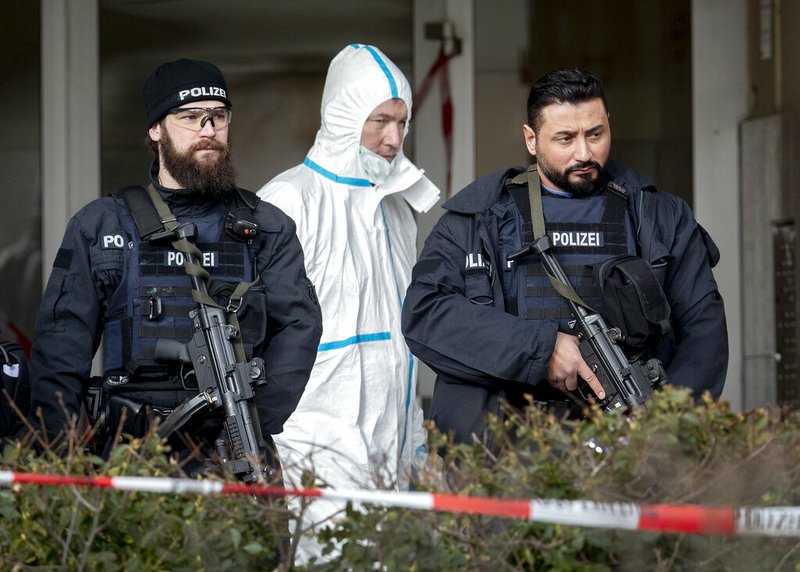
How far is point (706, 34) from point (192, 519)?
5213mm

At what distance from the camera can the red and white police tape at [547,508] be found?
2373mm

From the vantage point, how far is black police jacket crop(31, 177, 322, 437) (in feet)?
13.6

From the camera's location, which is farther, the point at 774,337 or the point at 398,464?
the point at 774,337

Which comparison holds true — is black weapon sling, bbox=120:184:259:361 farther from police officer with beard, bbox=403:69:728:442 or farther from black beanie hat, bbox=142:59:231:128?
police officer with beard, bbox=403:69:728:442

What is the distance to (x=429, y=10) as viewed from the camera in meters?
7.49

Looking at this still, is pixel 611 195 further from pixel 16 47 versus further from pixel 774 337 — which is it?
pixel 16 47

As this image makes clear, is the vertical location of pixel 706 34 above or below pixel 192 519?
above

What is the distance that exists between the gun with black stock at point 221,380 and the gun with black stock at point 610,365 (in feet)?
2.78

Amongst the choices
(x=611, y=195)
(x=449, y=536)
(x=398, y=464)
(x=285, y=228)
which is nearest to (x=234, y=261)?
(x=285, y=228)

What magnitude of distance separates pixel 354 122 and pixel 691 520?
3237 millimetres

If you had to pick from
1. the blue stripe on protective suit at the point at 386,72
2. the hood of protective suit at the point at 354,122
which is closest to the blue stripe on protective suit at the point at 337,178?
the hood of protective suit at the point at 354,122

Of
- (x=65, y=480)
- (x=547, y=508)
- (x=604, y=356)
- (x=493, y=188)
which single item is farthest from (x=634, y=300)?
(x=65, y=480)

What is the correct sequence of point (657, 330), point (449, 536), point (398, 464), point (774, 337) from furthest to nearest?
point (774, 337), point (657, 330), point (398, 464), point (449, 536)

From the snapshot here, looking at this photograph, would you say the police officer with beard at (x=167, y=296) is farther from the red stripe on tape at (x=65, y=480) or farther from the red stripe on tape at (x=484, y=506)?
the red stripe on tape at (x=484, y=506)
